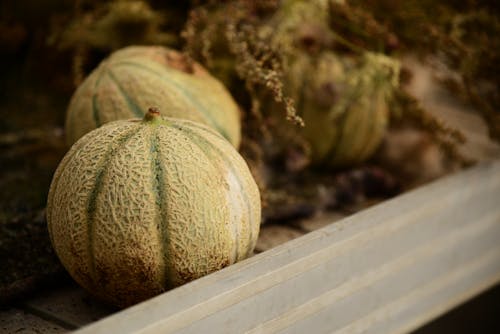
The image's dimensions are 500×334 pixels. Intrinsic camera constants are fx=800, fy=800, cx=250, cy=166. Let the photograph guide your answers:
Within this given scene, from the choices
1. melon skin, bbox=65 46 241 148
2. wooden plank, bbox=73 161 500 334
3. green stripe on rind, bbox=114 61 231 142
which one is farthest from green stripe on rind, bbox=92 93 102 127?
wooden plank, bbox=73 161 500 334

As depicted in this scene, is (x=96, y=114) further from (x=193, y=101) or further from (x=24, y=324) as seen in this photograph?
(x=24, y=324)

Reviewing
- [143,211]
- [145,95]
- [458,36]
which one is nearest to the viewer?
[143,211]

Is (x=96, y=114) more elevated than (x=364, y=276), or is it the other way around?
(x=96, y=114)

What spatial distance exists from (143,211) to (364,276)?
58 cm

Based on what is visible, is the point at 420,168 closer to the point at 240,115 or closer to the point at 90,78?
the point at 240,115

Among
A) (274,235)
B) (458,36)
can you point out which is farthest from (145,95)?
(458,36)

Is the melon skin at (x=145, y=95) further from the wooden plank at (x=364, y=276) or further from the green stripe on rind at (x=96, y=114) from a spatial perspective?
the wooden plank at (x=364, y=276)

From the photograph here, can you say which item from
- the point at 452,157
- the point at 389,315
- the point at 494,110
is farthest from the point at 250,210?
the point at 494,110

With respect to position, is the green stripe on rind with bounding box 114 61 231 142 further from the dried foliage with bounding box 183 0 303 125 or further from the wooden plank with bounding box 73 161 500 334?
the wooden plank with bounding box 73 161 500 334

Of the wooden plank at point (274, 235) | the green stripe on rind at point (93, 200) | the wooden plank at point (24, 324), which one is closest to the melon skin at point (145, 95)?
the wooden plank at point (274, 235)

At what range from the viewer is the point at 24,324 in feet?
5.07

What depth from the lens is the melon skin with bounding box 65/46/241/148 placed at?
6.21 feet

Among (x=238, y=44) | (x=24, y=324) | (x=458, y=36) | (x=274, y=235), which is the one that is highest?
(x=238, y=44)

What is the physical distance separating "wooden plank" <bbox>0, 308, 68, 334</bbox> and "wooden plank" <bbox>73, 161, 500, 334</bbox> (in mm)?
328
